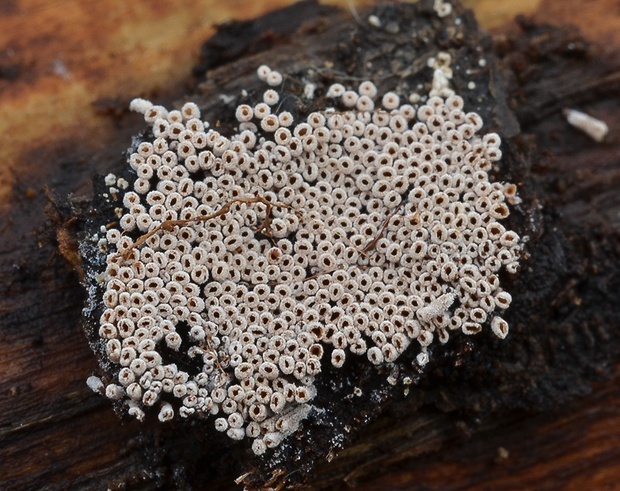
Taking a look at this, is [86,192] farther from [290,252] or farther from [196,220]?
[290,252]

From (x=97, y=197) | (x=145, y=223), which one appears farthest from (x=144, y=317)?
(x=97, y=197)

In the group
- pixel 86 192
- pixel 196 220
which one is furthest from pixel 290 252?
pixel 86 192

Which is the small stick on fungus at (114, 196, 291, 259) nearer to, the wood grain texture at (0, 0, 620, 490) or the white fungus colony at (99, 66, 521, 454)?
the white fungus colony at (99, 66, 521, 454)

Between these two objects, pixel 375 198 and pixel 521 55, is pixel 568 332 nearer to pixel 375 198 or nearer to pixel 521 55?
pixel 375 198

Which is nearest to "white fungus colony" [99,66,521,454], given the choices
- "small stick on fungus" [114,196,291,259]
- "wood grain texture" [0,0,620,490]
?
"small stick on fungus" [114,196,291,259]

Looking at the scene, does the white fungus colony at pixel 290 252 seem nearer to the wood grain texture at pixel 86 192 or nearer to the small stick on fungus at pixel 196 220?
the small stick on fungus at pixel 196 220

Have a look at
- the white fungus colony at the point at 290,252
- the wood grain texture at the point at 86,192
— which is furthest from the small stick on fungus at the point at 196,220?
the wood grain texture at the point at 86,192
